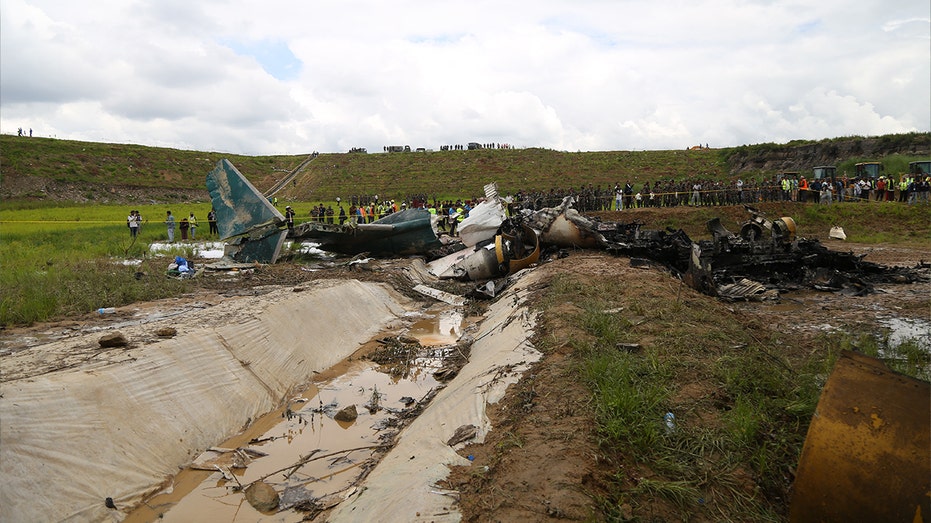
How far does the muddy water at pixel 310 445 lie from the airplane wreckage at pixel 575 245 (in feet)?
19.9

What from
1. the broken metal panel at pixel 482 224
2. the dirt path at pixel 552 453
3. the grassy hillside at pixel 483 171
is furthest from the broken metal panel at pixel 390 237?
the grassy hillside at pixel 483 171

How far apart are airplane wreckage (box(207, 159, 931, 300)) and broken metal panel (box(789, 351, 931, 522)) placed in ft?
25.5

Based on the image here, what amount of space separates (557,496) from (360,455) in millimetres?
2855

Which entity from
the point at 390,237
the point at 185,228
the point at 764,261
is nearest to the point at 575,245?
the point at 764,261

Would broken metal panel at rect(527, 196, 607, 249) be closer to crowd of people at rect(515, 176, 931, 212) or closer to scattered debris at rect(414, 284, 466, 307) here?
scattered debris at rect(414, 284, 466, 307)

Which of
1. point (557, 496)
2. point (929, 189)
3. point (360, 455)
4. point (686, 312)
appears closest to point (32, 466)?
point (360, 455)

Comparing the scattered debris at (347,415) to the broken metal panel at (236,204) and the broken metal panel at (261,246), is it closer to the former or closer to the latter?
the broken metal panel at (261,246)

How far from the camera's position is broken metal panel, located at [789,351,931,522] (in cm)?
264

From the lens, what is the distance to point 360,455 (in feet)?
18.5

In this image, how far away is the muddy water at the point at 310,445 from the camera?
15.5ft

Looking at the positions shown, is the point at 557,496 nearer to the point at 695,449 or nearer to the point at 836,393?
the point at 695,449

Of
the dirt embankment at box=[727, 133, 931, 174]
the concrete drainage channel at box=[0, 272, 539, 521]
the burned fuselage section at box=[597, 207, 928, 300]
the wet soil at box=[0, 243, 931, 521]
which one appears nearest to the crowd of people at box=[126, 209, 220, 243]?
the wet soil at box=[0, 243, 931, 521]

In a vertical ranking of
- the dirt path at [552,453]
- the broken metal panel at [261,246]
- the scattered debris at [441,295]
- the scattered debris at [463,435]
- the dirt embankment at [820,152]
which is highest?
the dirt embankment at [820,152]

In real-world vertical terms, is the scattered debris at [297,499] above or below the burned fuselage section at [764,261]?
below
